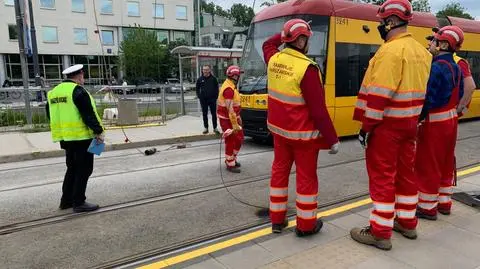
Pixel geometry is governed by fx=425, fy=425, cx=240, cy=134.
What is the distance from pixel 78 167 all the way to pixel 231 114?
2658mm

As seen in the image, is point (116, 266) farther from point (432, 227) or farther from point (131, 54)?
point (131, 54)

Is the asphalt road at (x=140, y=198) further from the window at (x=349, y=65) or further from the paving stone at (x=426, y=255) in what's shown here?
the paving stone at (x=426, y=255)

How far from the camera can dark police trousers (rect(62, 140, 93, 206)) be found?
5.35 metres

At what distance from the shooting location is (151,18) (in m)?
48.7

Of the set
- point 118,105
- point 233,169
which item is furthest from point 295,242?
point 118,105

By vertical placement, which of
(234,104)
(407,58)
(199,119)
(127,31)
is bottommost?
(199,119)

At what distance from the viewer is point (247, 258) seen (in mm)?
3738

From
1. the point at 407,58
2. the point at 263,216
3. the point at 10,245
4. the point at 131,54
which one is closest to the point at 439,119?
the point at 407,58

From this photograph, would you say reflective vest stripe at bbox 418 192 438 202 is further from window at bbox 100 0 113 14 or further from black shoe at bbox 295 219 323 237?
window at bbox 100 0 113 14

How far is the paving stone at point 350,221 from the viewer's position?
4406 millimetres

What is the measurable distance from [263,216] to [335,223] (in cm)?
88

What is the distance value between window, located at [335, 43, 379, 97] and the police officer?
5.74 m

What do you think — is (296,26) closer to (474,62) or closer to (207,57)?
(474,62)

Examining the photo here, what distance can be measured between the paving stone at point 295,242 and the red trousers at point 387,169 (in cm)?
46
